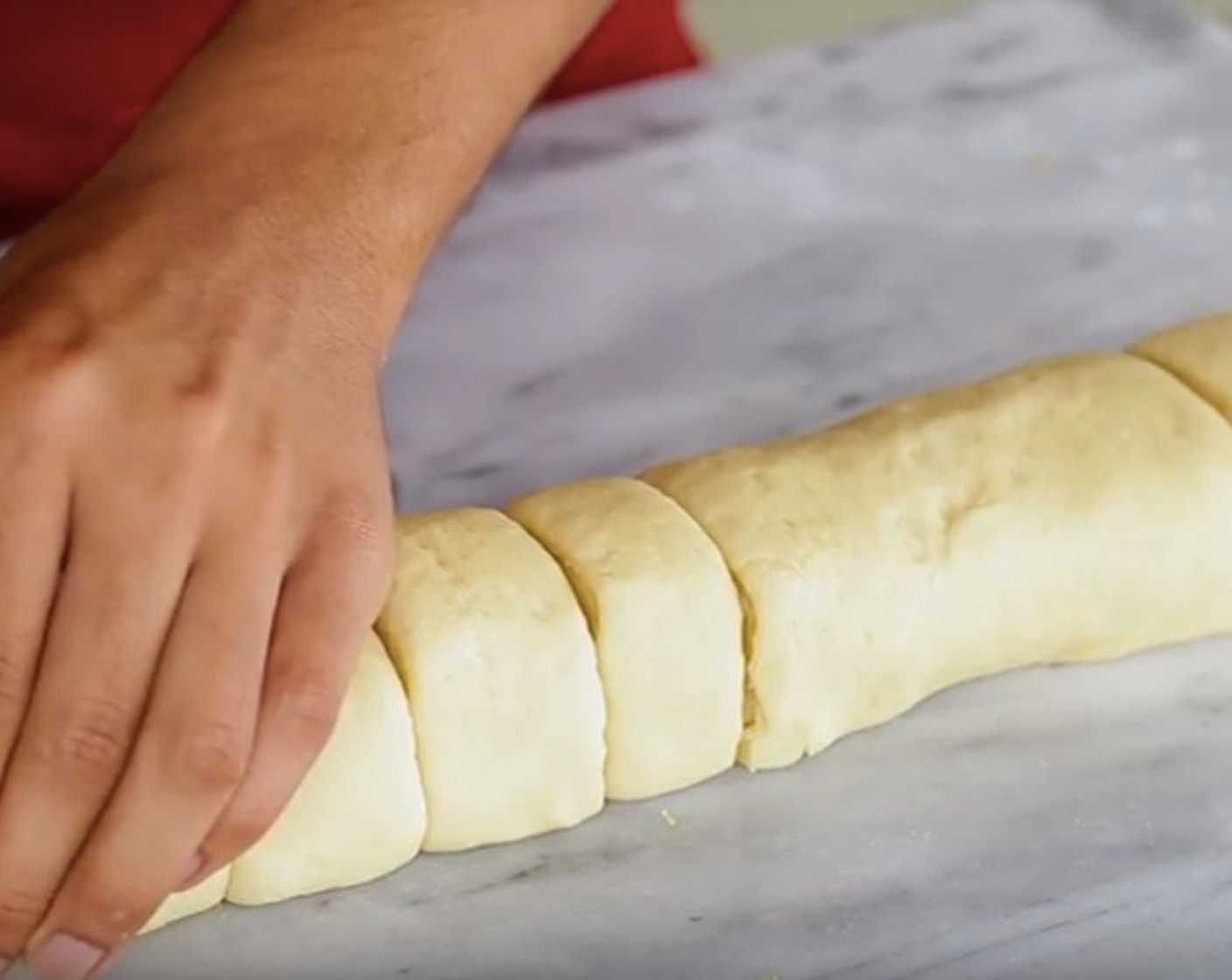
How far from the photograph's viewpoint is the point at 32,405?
1154 millimetres

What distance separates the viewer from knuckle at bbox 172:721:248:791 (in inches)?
44.4

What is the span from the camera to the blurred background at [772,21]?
10.1 feet

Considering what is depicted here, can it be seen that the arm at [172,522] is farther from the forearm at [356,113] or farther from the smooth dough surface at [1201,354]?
the smooth dough surface at [1201,354]

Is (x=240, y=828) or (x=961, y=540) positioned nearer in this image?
(x=240, y=828)

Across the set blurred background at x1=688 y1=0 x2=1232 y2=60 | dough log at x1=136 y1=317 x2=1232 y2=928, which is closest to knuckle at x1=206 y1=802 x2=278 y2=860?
dough log at x1=136 y1=317 x2=1232 y2=928

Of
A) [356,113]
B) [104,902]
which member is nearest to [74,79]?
[356,113]

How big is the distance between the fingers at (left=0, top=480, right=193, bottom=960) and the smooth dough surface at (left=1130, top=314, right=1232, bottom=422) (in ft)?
2.64

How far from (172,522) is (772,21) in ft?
6.93

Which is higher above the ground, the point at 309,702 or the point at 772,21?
the point at 309,702

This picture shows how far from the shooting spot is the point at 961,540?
147cm

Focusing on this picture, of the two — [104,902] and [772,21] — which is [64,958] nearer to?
[104,902]

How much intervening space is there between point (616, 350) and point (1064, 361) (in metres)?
0.39

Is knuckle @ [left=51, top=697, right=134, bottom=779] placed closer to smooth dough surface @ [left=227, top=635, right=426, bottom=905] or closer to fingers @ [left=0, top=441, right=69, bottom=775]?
fingers @ [left=0, top=441, right=69, bottom=775]

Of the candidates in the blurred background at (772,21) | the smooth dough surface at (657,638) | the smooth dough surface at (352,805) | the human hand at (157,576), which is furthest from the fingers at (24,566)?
the blurred background at (772,21)
